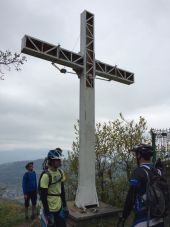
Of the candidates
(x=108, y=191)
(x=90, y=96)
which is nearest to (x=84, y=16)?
(x=90, y=96)

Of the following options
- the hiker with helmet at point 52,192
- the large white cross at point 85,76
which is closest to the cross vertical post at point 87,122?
the large white cross at point 85,76

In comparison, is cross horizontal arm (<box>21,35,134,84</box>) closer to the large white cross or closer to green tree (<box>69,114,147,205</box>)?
the large white cross

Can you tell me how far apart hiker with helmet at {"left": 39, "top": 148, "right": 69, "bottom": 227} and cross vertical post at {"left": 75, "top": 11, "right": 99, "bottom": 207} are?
3458 mm

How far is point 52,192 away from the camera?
6.02 meters

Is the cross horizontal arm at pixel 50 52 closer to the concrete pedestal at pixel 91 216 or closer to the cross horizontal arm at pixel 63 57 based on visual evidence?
the cross horizontal arm at pixel 63 57

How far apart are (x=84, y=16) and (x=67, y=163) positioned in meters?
11.4

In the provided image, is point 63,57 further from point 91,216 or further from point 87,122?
point 91,216

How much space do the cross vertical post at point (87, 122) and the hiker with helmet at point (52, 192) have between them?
11.3 feet

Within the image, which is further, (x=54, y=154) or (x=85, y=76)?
(x=85, y=76)

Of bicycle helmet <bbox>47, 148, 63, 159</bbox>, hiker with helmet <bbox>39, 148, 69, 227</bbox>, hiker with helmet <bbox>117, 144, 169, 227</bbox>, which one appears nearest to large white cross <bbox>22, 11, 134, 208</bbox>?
hiker with helmet <bbox>39, 148, 69, 227</bbox>

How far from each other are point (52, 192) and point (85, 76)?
5181mm

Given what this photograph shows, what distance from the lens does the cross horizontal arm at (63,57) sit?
31.4 ft

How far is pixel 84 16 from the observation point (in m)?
11.0

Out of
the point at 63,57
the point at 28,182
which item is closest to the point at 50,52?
the point at 63,57
